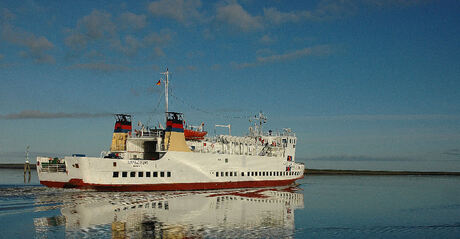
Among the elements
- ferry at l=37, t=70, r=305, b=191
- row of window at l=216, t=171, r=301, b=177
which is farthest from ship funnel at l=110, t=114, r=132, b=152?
row of window at l=216, t=171, r=301, b=177

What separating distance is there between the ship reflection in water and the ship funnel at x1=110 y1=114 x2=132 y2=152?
9.88 meters

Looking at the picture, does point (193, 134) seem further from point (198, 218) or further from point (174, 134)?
point (198, 218)

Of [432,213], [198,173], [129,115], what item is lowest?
[432,213]

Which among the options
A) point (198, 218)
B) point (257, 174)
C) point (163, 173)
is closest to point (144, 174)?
point (163, 173)

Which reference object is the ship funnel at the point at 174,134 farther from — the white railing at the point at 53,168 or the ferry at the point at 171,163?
the white railing at the point at 53,168

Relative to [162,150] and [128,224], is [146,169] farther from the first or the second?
[128,224]

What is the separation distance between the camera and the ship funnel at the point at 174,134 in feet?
130

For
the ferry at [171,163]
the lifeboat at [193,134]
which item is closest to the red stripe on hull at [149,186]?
the ferry at [171,163]

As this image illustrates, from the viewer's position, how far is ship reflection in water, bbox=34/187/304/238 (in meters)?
19.7

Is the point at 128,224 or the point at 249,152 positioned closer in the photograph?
the point at 128,224

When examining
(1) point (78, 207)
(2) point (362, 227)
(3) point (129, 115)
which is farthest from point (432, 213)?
(3) point (129, 115)

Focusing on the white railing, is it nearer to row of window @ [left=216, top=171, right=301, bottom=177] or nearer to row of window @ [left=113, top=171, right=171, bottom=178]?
row of window @ [left=113, top=171, right=171, bottom=178]

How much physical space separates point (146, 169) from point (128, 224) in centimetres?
1670

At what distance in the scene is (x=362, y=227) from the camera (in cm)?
2392
